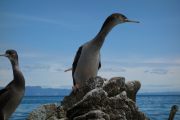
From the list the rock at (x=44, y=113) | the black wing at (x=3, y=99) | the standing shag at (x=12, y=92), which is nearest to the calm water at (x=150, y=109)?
the standing shag at (x=12, y=92)

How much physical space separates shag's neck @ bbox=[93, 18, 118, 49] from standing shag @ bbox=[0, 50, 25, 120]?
219 centimetres

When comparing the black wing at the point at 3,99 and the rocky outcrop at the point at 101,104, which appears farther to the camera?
the black wing at the point at 3,99

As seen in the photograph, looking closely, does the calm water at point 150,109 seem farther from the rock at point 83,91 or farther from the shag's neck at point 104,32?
the rock at point 83,91

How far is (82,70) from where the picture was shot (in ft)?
38.5

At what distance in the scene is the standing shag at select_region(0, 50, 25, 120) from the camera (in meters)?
11.4

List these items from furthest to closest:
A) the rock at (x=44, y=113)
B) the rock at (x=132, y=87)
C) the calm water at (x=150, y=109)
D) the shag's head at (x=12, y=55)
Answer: the calm water at (x=150, y=109) < the shag's head at (x=12, y=55) < the rock at (x=132, y=87) < the rock at (x=44, y=113)

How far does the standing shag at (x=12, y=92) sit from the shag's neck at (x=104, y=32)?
2.19m

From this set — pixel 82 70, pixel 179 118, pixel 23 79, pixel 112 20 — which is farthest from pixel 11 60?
pixel 179 118

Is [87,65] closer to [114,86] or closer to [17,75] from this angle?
[17,75]

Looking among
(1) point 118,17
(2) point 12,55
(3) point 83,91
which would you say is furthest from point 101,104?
(2) point 12,55

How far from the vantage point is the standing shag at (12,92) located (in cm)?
1138

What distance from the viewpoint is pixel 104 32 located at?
38.8 feet

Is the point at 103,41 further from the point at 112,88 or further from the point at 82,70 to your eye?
the point at 112,88

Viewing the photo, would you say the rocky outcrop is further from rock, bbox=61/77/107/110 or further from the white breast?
the white breast
